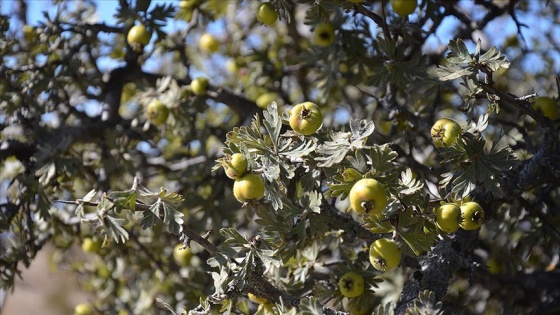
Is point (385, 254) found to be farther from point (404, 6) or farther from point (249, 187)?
point (404, 6)

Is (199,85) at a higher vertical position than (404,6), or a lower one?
lower

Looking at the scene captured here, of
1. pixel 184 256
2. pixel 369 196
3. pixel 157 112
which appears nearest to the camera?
pixel 369 196

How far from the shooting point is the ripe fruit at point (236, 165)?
61.2 inches

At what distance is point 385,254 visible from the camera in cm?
160

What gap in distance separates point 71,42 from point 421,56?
62.9 inches

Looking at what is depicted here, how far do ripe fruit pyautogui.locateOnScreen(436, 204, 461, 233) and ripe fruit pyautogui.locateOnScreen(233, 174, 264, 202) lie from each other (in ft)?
1.51

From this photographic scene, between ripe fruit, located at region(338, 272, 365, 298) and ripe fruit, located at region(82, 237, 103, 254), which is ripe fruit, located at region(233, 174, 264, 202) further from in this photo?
ripe fruit, located at region(82, 237, 103, 254)

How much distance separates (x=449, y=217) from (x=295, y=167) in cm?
41

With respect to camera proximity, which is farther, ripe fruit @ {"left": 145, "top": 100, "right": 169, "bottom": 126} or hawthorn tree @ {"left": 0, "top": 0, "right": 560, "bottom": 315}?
ripe fruit @ {"left": 145, "top": 100, "right": 169, "bottom": 126}

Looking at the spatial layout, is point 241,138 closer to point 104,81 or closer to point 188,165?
point 188,165

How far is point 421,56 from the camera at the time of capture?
2.17m

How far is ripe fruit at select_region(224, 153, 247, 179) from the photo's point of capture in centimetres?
155

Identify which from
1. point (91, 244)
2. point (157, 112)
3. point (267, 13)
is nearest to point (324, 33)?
point (267, 13)

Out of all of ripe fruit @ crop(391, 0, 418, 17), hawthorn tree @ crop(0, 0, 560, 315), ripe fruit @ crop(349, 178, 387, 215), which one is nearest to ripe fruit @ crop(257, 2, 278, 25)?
hawthorn tree @ crop(0, 0, 560, 315)
